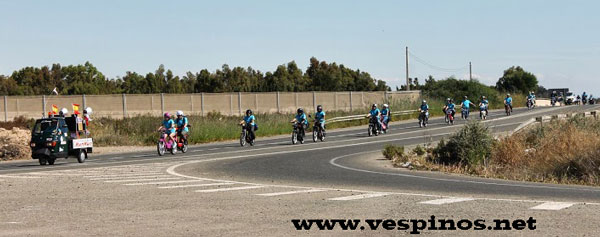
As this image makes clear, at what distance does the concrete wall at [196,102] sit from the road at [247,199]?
116 feet

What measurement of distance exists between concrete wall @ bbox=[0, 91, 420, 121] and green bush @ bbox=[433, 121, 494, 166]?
111 feet

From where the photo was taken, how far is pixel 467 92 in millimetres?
89688

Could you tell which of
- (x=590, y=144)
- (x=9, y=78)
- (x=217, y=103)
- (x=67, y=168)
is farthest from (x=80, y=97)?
(x=9, y=78)

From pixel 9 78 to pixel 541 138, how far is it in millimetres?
85194

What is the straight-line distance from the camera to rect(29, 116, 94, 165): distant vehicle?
27578 millimetres

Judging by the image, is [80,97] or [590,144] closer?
[590,144]

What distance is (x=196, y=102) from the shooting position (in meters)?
68.6

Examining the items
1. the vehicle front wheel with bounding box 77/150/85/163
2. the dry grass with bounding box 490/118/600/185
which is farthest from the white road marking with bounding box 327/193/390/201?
the vehicle front wheel with bounding box 77/150/85/163

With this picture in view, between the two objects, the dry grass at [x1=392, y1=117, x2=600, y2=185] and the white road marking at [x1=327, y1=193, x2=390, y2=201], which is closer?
the white road marking at [x1=327, y1=193, x2=390, y2=201]

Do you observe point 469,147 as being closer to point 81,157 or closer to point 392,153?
point 392,153

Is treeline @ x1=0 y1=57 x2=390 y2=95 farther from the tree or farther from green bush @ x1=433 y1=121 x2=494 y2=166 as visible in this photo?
green bush @ x1=433 y1=121 x2=494 y2=166

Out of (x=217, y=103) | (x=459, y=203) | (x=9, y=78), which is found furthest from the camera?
(x=9, y=78)

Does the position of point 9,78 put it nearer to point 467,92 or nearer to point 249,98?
point 249,98

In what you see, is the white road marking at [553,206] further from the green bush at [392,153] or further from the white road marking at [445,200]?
the green bush at [392,153]
